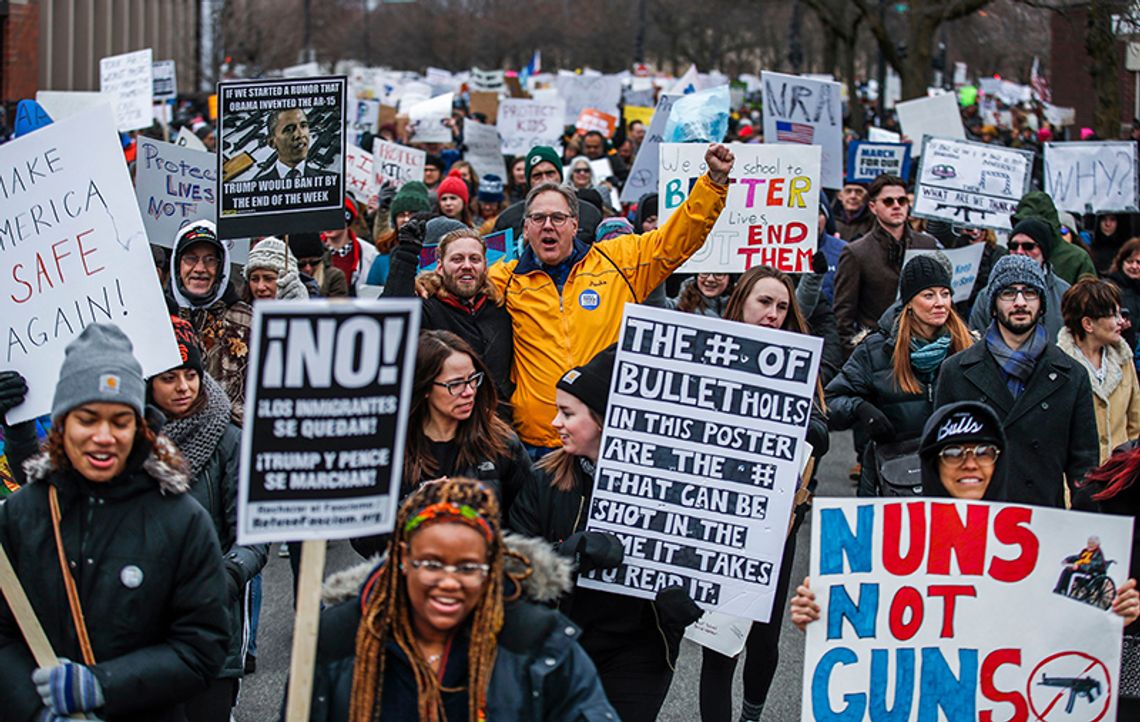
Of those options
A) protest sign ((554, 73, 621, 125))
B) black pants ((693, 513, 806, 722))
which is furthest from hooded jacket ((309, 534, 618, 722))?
protest sign ((554, 73, 621, 125))

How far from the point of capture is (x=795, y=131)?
40.9 feet

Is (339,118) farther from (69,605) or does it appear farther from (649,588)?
(69,605)

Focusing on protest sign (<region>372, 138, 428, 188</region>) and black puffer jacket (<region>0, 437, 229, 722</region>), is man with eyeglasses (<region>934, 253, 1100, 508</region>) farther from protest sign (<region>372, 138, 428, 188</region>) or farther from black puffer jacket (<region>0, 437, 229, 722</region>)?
protest sign (<region>372, 138, 428, 188</region>)

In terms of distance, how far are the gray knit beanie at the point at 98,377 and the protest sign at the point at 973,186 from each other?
28.3 ft

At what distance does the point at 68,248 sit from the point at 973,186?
796 centimetres

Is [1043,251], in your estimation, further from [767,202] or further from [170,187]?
[170,187]

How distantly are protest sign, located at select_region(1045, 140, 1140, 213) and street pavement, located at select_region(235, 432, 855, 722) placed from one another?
5.78 metres

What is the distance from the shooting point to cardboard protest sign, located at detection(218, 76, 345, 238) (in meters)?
7.42

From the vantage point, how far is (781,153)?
29.3ft

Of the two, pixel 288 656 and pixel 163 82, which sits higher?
pixel 163 82

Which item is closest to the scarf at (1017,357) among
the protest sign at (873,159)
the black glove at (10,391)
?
the black glove at (10,391)

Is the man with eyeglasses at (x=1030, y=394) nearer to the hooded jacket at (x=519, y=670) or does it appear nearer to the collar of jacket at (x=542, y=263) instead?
the collar of jacket at (x=542, y=263)

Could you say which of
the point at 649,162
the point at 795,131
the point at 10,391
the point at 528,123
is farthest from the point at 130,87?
the point at 10,391

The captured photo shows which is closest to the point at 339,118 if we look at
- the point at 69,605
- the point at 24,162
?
the point at 24,162
